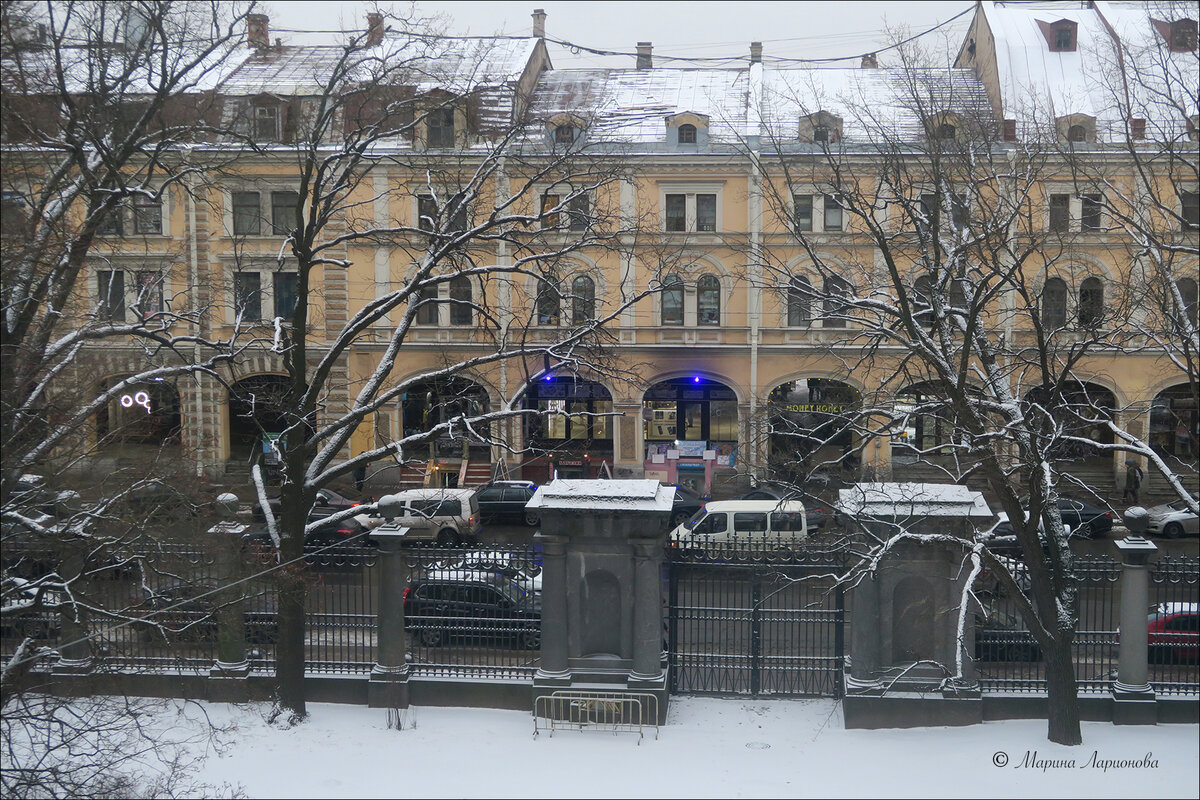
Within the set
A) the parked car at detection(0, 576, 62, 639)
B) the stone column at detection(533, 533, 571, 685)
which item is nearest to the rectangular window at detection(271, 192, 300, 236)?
the parked car at detection(0, 576, 62, 639)

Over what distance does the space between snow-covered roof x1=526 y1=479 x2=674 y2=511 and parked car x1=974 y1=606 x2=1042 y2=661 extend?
172 inches

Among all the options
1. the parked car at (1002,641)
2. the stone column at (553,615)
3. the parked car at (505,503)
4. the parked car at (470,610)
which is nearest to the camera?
the stone column at (553,615)

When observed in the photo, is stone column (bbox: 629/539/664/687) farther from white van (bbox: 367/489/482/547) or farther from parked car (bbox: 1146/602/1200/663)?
white van (bbox: 367/489/482/547)

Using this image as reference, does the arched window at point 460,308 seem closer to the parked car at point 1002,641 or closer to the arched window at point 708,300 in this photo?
the arched window at point 708,300

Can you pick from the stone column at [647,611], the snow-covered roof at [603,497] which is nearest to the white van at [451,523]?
the snow-covered roof at [603,497]

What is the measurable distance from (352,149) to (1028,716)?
1027cm

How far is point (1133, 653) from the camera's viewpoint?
12.4 metres

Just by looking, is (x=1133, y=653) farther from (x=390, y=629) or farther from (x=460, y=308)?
(x=460, y=308)

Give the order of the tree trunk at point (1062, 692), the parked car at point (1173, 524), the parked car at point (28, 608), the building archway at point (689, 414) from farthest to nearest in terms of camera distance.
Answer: the building archway at point (689, 414) < the parked car at point (1173, 524) < the tree trunk at point (1062, 692) < the parked car at point (28, 608)

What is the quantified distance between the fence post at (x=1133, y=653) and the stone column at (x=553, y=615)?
21.0ft

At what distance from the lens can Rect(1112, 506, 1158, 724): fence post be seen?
12.3 metres

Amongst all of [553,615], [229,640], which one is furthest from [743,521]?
[229,640]

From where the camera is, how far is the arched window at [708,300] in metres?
32.1

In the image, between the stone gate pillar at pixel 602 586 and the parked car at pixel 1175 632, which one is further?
the parked car at pixel 1175 632
